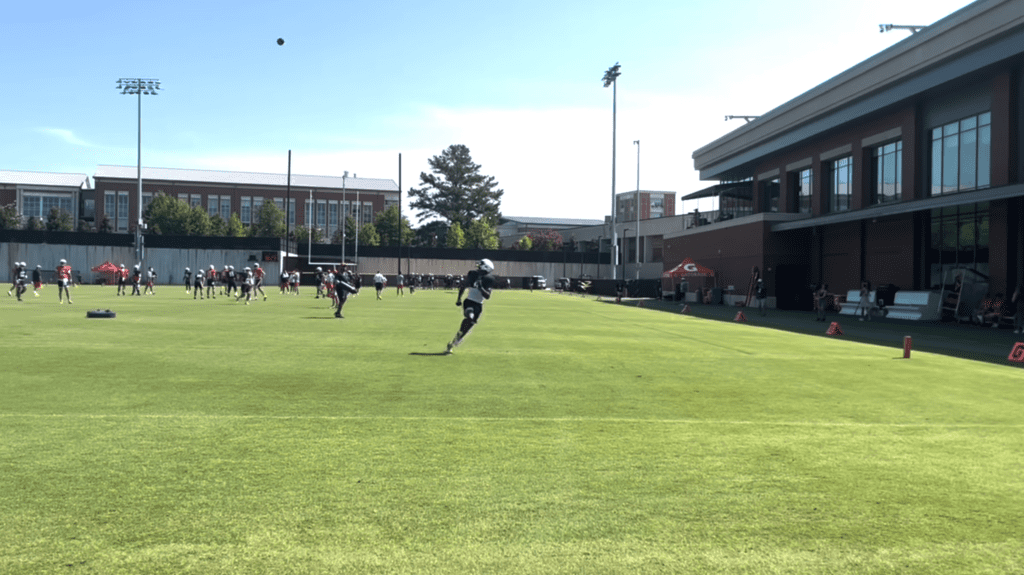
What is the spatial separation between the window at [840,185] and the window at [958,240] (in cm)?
888

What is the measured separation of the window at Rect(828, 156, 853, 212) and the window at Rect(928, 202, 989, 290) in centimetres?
888

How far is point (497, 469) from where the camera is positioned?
6281mm

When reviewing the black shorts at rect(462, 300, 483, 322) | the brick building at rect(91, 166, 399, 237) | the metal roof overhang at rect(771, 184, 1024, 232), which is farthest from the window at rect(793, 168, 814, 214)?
the brick building at rect(91, 166, 399, 237)

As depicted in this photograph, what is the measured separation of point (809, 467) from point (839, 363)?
390 inches

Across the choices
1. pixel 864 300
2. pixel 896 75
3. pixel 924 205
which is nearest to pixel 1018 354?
pixel 864 300

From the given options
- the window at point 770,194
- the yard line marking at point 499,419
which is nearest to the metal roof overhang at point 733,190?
the window at point 770,194

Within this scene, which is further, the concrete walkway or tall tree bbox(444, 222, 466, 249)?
tall tree bbox(444, 222, 466, 249)

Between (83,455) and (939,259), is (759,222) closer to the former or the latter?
(939,259)

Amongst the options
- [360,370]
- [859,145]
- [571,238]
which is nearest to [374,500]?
[360,370]

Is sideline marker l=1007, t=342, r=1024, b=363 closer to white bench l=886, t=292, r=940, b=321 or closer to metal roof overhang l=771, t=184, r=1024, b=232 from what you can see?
metal roof overhang l=771, t=184, r=1024, b=232

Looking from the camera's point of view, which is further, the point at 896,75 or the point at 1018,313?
the point at 896,75

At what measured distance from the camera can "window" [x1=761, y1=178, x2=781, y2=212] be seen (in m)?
58.0

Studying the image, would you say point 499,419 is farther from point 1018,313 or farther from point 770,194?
point 770,194

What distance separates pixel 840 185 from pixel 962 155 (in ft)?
38.2
